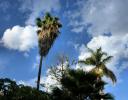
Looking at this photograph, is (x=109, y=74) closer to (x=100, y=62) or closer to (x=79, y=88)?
(x=100, y=62)

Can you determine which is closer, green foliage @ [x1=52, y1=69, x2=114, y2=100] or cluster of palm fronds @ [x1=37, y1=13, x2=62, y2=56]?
green foliage @ [x1=52, y1=69, x2=114, y2=100]

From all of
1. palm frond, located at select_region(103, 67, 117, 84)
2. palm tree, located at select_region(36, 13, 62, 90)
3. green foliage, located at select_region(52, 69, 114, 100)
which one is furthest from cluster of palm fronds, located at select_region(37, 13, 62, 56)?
green foliage, located at select_region(52, 69, 114, 100)

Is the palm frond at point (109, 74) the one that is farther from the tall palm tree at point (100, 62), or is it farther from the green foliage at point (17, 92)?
the green foliage at point (17, 92)

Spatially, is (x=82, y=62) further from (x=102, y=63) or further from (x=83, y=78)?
(x=83, y=78)

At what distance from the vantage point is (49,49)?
181 ft

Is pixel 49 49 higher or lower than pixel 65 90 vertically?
higher

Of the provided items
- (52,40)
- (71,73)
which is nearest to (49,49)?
(52,40)

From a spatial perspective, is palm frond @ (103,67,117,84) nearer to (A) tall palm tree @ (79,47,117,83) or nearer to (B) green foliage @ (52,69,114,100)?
(A) tall palm tree @ (79,47,117,83)

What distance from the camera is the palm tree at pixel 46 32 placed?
55.2 m

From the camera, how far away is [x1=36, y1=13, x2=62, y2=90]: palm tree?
55219 millimetres

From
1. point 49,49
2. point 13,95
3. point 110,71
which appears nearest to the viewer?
point 13,95

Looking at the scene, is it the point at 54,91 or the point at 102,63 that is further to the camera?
the point at 102,63

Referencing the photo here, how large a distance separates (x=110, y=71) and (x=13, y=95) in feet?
93.6

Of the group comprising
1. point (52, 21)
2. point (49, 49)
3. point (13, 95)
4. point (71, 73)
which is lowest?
point (13, 95)
